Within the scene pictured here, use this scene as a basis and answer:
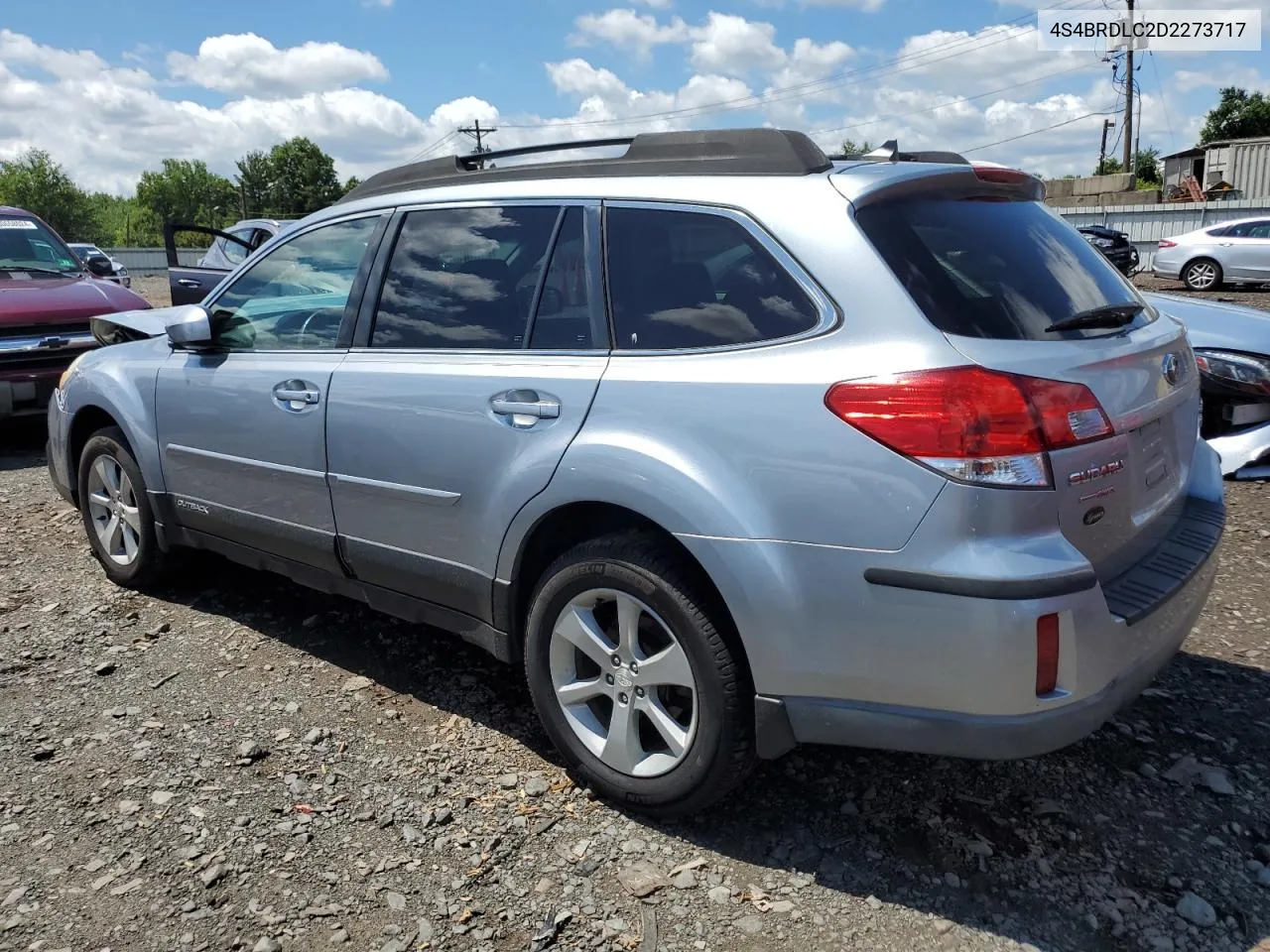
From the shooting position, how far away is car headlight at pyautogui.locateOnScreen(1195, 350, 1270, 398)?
221 inches

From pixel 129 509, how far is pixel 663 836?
123 inches

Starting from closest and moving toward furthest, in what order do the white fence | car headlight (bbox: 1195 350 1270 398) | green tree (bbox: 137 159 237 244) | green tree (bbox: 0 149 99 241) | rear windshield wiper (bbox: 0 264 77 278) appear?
car headlight (bbox: 1195 350 1270 398) < rear windshield wiper (bbox: 0 264 77 278) < the white fence < green tree (bbox: 0 149 99 241) < green tree (bbox: 137 159 237 244)

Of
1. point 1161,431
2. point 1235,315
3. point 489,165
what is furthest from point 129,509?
point 1235,315

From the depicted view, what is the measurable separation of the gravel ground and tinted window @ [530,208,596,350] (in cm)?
134

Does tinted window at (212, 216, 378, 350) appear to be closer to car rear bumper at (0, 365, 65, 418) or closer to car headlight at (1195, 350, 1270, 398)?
car rear bumper at (0, 365, 65, 418)

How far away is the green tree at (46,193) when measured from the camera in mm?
87188

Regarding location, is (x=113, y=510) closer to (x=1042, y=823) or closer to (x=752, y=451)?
(x=752, y=451)

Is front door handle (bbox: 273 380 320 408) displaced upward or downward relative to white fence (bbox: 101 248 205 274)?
downward

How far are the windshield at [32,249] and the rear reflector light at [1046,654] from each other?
8953mm

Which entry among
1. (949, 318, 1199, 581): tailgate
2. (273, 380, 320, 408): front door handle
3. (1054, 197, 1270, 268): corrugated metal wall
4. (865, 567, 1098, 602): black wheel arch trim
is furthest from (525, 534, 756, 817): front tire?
(1054, 197, 1270, 268): corrugated metal wall

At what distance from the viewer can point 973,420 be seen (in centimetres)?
227

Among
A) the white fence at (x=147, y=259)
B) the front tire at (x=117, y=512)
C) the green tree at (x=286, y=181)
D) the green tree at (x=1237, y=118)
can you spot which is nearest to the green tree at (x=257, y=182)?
the green tree at (x=286, y=181)

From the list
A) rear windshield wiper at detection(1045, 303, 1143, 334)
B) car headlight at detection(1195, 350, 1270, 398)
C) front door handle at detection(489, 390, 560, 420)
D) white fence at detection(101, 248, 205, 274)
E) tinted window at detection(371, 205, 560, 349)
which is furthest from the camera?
white fence at detection(101, 248, 205, 274)

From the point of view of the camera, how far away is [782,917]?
2.53 metres
